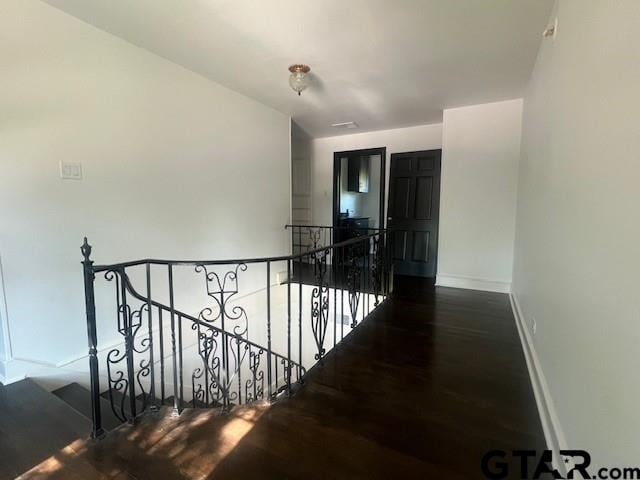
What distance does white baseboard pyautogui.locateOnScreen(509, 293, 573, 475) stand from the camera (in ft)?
4.38

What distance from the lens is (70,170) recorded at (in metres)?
2.23

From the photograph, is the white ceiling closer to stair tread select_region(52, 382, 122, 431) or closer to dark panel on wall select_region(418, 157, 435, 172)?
dark panel on wall select_region(418, 157, 435, 172)

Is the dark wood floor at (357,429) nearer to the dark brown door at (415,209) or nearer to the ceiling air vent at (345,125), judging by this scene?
the dark brown door at (415,209)

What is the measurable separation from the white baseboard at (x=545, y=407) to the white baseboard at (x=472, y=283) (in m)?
1.59

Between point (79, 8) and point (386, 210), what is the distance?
4431 millimetres

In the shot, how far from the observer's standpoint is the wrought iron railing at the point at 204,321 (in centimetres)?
174

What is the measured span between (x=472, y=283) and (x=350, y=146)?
3.18 metres

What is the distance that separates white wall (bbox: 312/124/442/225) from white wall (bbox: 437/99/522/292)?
0.85 m

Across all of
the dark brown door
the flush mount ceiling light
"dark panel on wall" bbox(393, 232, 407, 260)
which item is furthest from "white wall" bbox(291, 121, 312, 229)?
the flush mount ceiling light

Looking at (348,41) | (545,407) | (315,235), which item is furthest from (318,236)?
(545,407)

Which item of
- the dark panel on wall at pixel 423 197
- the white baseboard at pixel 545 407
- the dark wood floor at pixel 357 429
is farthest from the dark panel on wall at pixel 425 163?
the dark wood floor at pixel 357 429

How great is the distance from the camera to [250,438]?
5.05 ft

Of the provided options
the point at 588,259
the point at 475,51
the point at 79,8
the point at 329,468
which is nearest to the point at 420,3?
the point at 475,51

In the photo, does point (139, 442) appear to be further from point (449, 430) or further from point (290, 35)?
point (290, 35)
